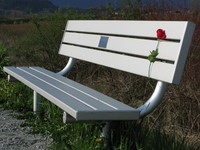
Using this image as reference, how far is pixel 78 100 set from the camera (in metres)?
2.52

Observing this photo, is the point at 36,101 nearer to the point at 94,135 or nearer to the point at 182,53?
the point at 94,135

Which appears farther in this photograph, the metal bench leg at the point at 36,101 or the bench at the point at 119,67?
the metal bench leg at the point at 36,101

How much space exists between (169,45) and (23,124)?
5.42 ft

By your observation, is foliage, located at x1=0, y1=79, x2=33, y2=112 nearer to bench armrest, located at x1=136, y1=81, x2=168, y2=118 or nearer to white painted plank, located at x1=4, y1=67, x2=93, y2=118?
white painted plank, located at x1=4, y1=67, x2=93, y2=118

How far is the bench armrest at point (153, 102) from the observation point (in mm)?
2482

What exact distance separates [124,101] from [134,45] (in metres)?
0.97

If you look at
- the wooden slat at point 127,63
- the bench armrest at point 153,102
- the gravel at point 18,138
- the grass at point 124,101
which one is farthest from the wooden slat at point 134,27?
the gravel at point 18,138

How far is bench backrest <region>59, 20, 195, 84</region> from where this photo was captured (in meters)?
2.46

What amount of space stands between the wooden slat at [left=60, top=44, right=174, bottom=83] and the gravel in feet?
2.83

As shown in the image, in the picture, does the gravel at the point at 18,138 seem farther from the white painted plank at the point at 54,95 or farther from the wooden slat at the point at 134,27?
A: the wooden slat at the point at 134,27

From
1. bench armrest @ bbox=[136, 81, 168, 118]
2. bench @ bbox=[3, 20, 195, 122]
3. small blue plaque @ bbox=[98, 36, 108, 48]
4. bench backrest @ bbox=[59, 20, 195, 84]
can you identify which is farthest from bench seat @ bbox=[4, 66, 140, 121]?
small blue plaque @ bbox=[98, 36, 108, 48]

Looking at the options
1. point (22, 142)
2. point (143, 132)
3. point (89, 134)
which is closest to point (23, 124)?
point (22, 142)

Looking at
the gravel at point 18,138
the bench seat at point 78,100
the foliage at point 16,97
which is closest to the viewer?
the bench seat at point 78,100

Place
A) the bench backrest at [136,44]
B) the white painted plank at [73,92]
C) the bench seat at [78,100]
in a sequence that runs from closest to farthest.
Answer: the bench seat at [78,100] → the white painted plank at [73,92] → the bench backrest at [136,44]
